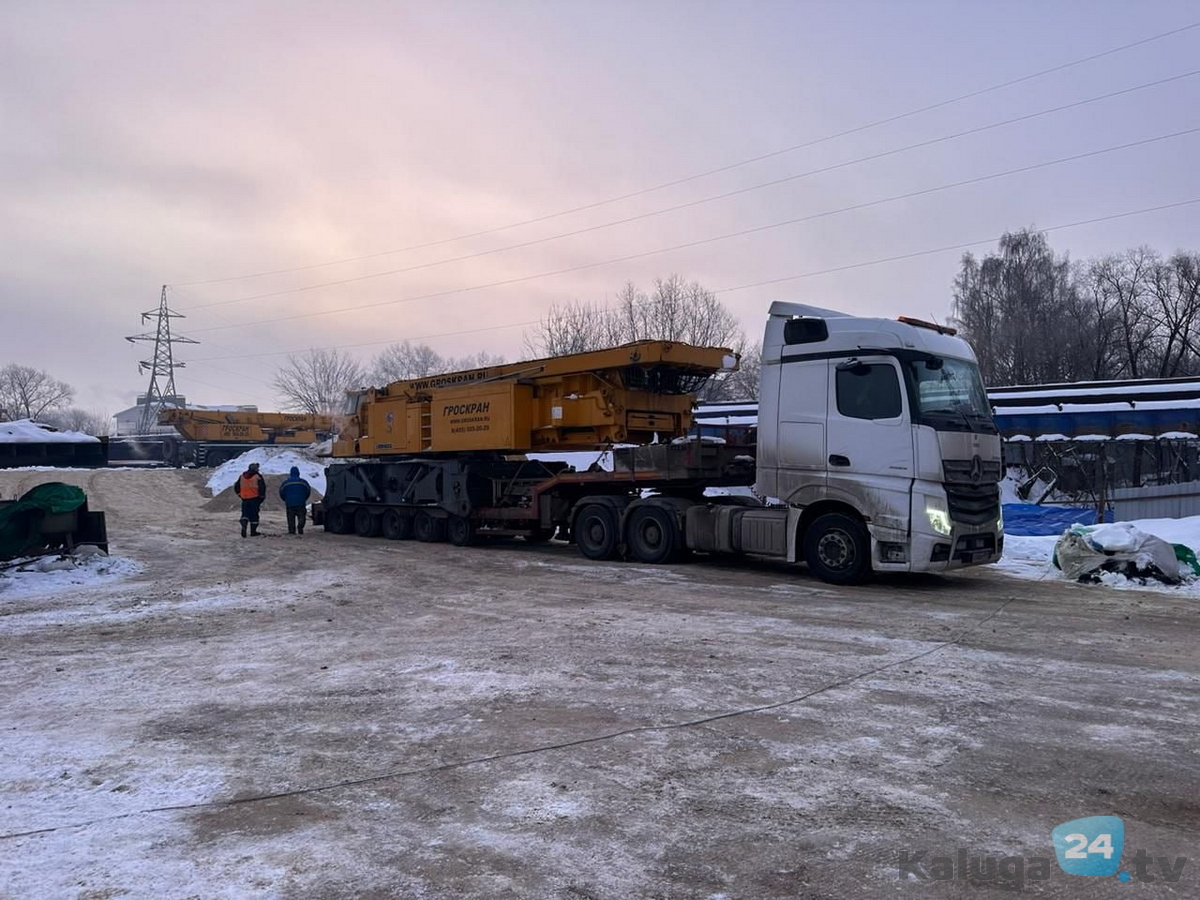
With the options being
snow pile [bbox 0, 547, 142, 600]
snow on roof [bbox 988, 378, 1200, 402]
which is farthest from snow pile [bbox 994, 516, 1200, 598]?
snow pile [bbox 0, 547, 142, 600]

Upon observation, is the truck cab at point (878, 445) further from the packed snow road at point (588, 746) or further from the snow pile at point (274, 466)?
the snow pile at point (274, 466)

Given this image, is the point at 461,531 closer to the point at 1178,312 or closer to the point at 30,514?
the point at 30,514

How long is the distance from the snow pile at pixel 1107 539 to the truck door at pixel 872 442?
334cm

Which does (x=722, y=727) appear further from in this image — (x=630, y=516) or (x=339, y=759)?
(x=630, y=516)

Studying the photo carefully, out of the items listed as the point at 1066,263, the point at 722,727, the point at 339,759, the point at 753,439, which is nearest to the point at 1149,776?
the point at 722,727

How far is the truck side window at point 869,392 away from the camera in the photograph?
424 inches

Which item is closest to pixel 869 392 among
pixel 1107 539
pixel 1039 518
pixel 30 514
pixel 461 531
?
pixel 1107 539

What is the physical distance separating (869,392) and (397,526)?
40.9 ft

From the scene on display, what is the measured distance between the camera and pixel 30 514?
12.7 metres

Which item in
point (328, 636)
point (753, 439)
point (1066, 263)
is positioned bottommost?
point (328, 636)

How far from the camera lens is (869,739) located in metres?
5.12

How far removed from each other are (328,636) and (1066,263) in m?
56.1

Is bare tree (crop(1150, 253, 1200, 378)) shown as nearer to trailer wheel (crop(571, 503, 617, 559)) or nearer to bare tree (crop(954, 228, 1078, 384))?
bare tree (crop(954, 228, 1078, 384))

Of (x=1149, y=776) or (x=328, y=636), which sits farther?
(x=328, y=636)
